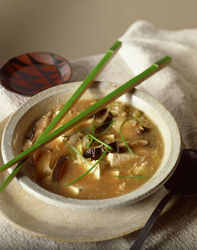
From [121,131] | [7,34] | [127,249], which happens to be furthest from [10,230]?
[7,34]

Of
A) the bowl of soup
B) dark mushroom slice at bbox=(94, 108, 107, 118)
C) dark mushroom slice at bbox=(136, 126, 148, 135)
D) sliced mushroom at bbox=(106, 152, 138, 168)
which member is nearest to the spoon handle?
the bowl of soup

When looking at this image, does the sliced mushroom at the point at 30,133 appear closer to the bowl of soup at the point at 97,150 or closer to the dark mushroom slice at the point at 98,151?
the bowl of soup at the point at 97,150

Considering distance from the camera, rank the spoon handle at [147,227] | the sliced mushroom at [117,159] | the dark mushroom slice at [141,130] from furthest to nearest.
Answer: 1. the dark mushroom slice at [141,130]
2. the sliced mushroom at [117,159]
3. the spoon handle at [147,227]

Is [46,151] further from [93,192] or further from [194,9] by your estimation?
[194,9]

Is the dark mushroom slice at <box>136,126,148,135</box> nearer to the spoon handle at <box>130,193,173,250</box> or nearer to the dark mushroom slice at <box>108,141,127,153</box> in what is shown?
the dark mushroom slice at <box>108,141,127,153</box>

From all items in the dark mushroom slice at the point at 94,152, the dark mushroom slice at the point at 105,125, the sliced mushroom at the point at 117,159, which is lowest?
the sliced mushroom at the point at 117,159

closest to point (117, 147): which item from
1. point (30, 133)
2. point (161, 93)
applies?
point (30, 133)

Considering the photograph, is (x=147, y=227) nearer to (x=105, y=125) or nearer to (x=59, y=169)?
(x=59, y=169)

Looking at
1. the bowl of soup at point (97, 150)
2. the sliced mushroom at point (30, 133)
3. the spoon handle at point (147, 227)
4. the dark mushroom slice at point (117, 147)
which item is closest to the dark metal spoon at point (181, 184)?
the spoon handle at point (147, 227)
